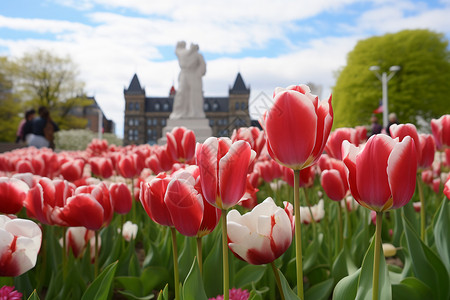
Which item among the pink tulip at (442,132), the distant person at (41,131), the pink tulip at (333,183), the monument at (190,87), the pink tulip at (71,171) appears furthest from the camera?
the monument at (190,87)

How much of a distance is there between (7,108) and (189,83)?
2457 cm

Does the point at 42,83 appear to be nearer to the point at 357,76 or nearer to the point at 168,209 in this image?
the point at 357,76

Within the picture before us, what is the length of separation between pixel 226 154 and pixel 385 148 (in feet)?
0.91

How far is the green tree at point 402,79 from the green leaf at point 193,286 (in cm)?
3018

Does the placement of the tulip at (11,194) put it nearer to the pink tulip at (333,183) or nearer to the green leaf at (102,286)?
the green leaf at (102,286)

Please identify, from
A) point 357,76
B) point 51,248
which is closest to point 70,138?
point 357,76

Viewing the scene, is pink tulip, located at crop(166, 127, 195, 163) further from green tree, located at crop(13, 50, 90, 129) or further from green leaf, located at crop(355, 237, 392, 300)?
green tree, located at crop(13, 50, 90, 129)

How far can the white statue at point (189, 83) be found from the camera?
15.2 metres

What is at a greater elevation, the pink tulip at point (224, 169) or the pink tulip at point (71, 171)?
the pink tulip at point (224, 169)

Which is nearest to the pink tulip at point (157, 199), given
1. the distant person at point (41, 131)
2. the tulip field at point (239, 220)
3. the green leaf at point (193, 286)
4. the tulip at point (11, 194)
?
the tulip field at point (239, 220)

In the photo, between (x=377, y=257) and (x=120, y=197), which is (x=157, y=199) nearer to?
(x=377, y=257)

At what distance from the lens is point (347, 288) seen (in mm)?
924

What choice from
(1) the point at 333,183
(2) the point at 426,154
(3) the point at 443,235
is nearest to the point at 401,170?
(1) the point at 333,183

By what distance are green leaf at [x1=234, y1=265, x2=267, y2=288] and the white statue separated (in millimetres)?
13738
